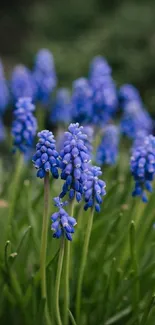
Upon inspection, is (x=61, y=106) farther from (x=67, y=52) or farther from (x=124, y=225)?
(x=67, y=52)

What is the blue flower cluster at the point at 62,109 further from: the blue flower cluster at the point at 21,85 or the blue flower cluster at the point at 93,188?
the blue flower cluster at the point at 93,188

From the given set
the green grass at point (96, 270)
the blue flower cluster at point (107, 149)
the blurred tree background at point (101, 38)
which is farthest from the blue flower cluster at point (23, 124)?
the blurred tree background at point (101, 38)

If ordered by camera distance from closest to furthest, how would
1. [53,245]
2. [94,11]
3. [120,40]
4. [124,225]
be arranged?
[53,245] < [124,225] < [120,40] < [94,11]

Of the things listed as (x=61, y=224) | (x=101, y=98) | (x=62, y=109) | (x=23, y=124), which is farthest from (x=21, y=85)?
(x=61, y=224)

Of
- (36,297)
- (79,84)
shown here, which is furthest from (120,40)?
(36,297)

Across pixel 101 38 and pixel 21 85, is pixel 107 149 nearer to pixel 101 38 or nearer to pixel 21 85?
pixel 21 85

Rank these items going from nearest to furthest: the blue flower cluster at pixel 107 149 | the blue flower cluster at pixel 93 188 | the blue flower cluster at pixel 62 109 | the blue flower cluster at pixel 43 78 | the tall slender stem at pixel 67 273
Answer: the blue flower cluster at pixel 93 188 → the tall slender stem at pixel 67 273 → the blue flower cluster at pixel 107 149 → the blue flower cluster at pixel 43 78 → the blue flower cluster at pixel 62 109

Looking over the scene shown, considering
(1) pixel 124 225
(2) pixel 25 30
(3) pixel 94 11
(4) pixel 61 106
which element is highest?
(2) pixel 25 30
